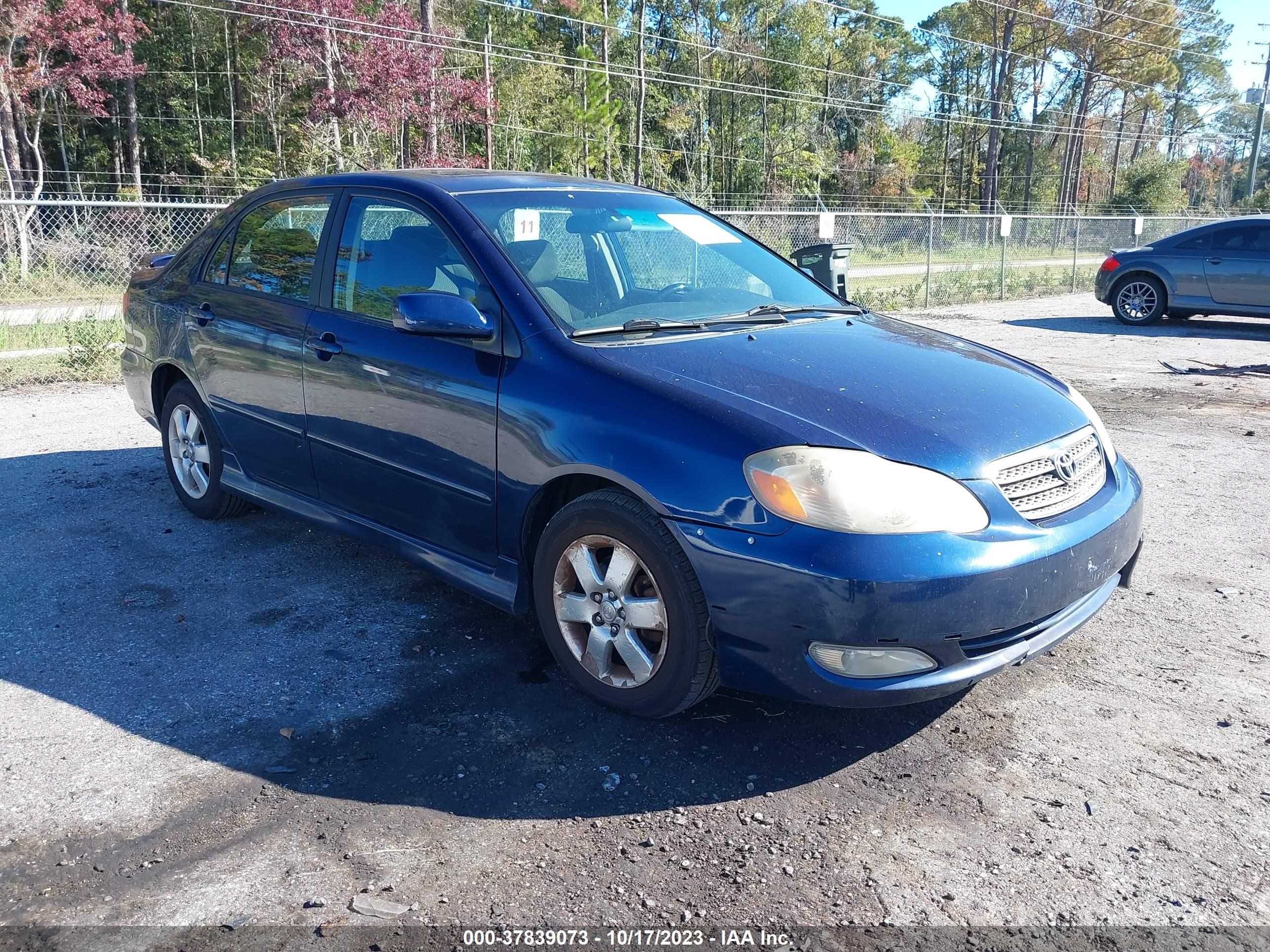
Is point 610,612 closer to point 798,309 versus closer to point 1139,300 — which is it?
point 798,309

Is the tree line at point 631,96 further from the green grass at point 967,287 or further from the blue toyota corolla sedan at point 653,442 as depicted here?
the blue toyota corolla sedan at point 653,442

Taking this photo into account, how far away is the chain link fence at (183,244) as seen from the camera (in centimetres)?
1080

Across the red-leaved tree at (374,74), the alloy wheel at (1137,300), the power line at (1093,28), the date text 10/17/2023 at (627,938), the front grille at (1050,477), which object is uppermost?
the power line at (1093,28)

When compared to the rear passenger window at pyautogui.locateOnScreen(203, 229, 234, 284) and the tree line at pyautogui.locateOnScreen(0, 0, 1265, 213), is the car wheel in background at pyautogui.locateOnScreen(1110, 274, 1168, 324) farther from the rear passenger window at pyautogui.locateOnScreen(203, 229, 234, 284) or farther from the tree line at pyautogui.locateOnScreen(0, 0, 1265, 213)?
the tree line at pyautogui.locateOnScreen(0, 0, 1265, 213)

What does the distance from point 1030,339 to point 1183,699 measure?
33.0ft

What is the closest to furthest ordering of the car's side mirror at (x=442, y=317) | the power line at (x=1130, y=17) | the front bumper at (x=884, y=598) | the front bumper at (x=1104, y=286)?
1. the front bumper at (x=884, y=598)
2. the car's side mirror at (x=442, y=317)
3. the front bumper at (x=1104, y=286)
4. the power line at (x=1130, y=17)

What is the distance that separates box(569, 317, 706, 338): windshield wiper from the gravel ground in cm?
121

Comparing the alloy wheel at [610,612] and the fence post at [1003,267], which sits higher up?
the fence post at [1003,267]

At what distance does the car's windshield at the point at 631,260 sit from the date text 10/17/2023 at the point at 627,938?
6.28ft

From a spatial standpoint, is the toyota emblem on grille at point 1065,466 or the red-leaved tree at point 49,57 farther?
the red-leaved tree at point 49,57

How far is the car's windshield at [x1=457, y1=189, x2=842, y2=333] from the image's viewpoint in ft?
12.1

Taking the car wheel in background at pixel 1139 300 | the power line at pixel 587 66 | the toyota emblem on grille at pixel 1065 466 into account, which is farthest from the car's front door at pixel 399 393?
the power line at pixel 587 66

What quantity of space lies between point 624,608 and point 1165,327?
1346 centimetres

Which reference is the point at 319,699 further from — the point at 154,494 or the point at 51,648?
the point at 154,494
